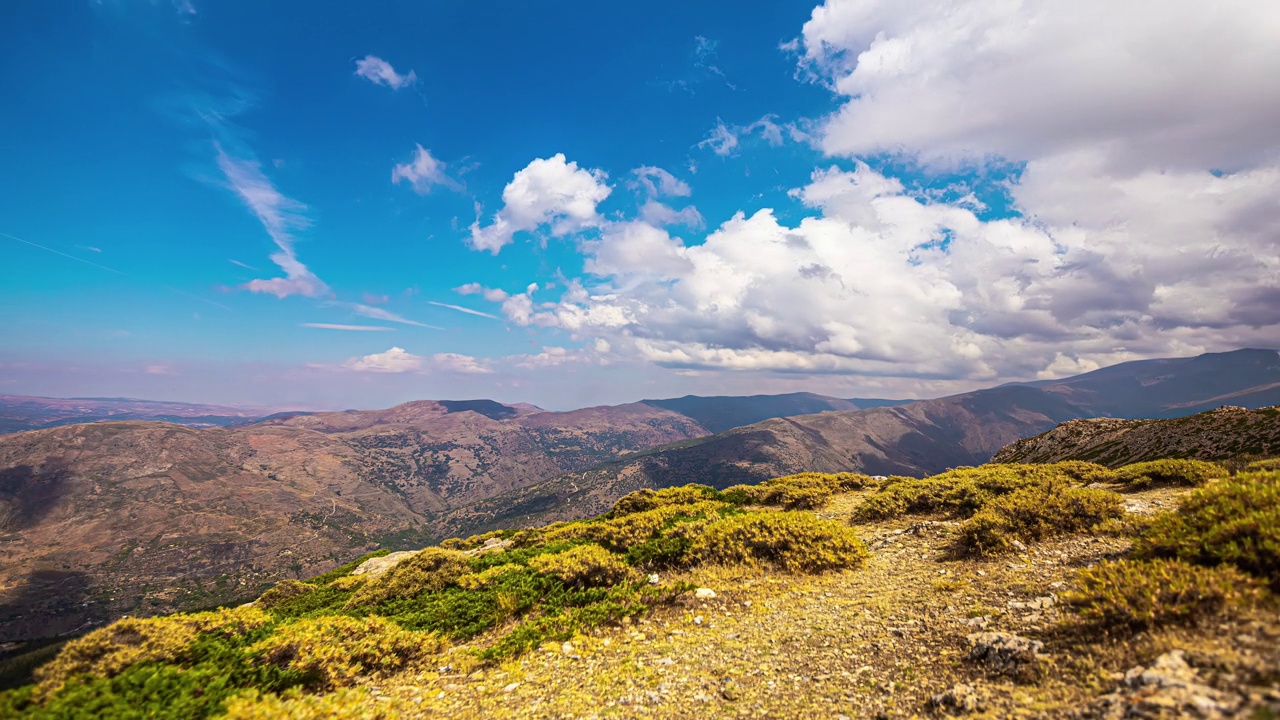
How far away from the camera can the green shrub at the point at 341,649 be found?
9.56 metres

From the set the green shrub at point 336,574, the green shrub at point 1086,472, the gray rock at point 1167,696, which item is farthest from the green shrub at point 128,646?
the green shrub at point 1086,472

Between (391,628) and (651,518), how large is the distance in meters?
11.3

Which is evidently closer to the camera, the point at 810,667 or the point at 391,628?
the point at 810,667

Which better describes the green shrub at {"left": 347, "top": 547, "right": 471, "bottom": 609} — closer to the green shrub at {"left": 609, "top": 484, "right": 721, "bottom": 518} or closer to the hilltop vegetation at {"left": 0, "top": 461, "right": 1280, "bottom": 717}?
the hilltop vegetation at {"left": 0, "top": 461, "right": 1280, "bottom": 717}

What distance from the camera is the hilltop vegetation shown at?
21.9 ft

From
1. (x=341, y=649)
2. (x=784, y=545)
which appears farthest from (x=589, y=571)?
(x=341, y=649)

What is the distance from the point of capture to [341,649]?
10.1 meters

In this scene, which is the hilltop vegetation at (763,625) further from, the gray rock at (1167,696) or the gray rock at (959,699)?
the gray rock at (1167,696)

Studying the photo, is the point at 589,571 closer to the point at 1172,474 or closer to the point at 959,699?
the point at 959,699

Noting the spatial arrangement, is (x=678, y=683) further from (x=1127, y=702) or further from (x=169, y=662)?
(x=169, y=662)

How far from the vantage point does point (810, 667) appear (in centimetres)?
880

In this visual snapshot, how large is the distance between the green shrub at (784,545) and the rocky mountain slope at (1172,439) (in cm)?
3006

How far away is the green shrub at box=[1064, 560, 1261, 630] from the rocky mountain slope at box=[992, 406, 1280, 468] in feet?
107

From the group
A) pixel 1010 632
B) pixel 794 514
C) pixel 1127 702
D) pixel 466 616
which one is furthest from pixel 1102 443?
pixel 466 616
